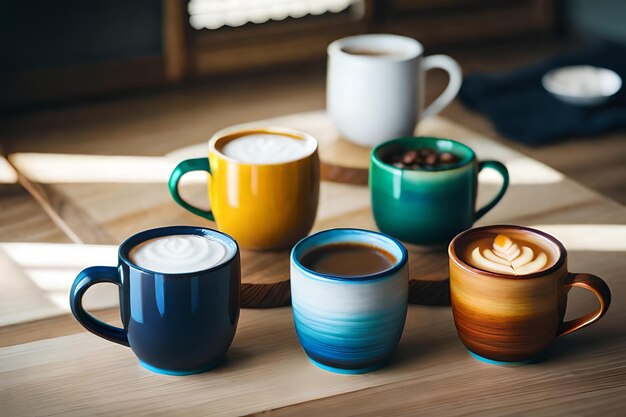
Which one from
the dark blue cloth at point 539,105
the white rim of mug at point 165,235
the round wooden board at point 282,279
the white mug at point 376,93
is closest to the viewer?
the white rim of mug at point 165,235

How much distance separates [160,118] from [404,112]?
0.41 metres

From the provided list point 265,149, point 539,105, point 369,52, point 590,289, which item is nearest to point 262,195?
point 265,149

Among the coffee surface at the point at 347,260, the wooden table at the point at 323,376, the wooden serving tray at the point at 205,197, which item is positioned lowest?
the wooden table at the point at 323,376

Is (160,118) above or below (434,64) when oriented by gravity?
below

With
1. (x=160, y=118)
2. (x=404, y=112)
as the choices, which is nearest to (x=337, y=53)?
(x=404, y=112)

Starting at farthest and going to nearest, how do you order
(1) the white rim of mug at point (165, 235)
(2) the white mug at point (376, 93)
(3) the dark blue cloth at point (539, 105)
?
(3) the dark blue cloth at point (539, 105) → (2) the white mug at point (376, 93) → (1) the white rim of mug at point (165, 235)

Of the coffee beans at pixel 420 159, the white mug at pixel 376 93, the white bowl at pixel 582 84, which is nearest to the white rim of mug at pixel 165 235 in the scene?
the coffee beans at pixel 420 159

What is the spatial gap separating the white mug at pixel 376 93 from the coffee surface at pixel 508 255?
39 cm

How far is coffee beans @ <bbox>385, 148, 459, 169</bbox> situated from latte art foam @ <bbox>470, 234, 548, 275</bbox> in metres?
0.18

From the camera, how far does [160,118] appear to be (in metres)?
1.37

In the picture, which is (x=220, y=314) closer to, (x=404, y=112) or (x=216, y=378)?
(x=216, y=378)

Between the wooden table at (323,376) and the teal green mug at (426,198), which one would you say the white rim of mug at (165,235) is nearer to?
the wooden table at (323,376)

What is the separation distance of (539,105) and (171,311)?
867mm

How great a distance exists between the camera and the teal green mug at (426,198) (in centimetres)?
88
